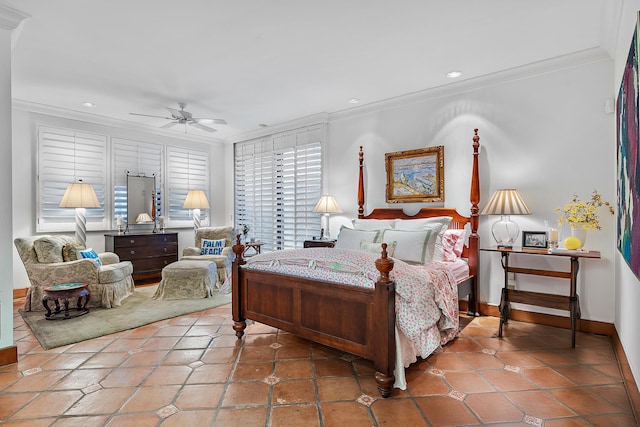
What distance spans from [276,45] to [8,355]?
344cm

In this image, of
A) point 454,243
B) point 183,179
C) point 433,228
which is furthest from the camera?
point 183,179

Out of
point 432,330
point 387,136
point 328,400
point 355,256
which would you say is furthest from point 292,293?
point 387,136

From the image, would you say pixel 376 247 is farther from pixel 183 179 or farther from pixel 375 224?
pixel 183 179

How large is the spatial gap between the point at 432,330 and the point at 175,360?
2064 millimetres

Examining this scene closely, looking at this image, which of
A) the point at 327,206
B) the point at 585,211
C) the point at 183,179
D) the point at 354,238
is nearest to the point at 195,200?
the point at 183,179

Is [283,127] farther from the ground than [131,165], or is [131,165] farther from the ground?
[283,127]

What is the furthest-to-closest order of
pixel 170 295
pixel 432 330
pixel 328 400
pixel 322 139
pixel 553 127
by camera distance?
1. pixel 322 139
2. pixel 170 295
3. pixel 553 127
4. pixel 432 330
5. pixel 328 400

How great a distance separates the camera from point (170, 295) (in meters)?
4.71

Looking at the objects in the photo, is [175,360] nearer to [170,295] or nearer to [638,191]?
[170,295]

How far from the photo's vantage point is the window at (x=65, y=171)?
5062 mm

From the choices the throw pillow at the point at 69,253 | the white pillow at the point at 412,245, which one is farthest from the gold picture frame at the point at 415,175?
the throw pillow at the point at 69,253

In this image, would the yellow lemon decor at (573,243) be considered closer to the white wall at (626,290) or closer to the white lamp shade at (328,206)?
the white wall at (626,290)

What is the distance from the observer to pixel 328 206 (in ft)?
16.7

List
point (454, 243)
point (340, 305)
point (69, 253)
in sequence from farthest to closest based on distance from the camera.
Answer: point (69, 253), point (454, 243), point (340, 305)
